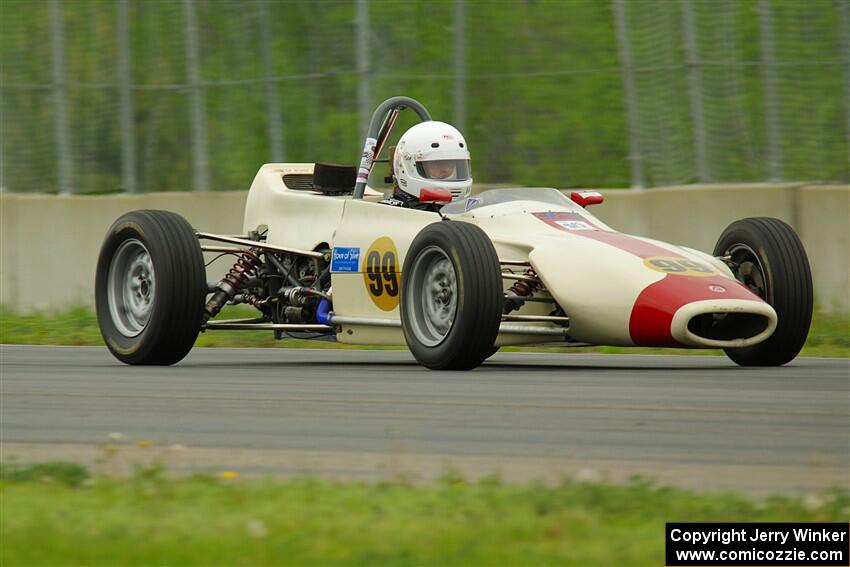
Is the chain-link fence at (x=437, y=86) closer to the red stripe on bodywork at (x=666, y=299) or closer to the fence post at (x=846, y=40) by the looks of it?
the fence post at (x=846, y=40)

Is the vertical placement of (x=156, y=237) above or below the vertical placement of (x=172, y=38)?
below

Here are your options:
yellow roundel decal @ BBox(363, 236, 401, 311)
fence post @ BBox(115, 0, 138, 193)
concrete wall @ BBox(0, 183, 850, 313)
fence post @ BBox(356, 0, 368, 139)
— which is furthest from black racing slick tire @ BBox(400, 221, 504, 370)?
fence post @ BBox(115, 0, 138, 193)

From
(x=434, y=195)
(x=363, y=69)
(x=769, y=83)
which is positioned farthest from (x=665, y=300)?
(x=363, y=69)

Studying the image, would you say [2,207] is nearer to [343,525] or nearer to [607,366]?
[607,366]

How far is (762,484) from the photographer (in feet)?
20.3

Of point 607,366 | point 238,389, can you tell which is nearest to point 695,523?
point 238,389

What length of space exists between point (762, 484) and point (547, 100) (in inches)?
450

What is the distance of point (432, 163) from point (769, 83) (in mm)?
4741

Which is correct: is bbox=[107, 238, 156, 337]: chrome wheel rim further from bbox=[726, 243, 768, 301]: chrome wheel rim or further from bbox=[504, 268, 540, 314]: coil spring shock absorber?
bbox=[726, 243, 768, 301]: chrome wheel rim

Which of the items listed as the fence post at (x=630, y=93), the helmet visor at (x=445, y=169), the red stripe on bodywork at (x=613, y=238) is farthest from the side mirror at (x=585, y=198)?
the fence post at (x=630, y=93)

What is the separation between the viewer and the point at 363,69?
57.5 ft

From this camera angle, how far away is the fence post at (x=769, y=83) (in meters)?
16.0

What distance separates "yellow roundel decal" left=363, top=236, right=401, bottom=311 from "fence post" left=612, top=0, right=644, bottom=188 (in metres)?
4.78

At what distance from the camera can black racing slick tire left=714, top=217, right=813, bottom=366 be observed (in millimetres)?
11477
